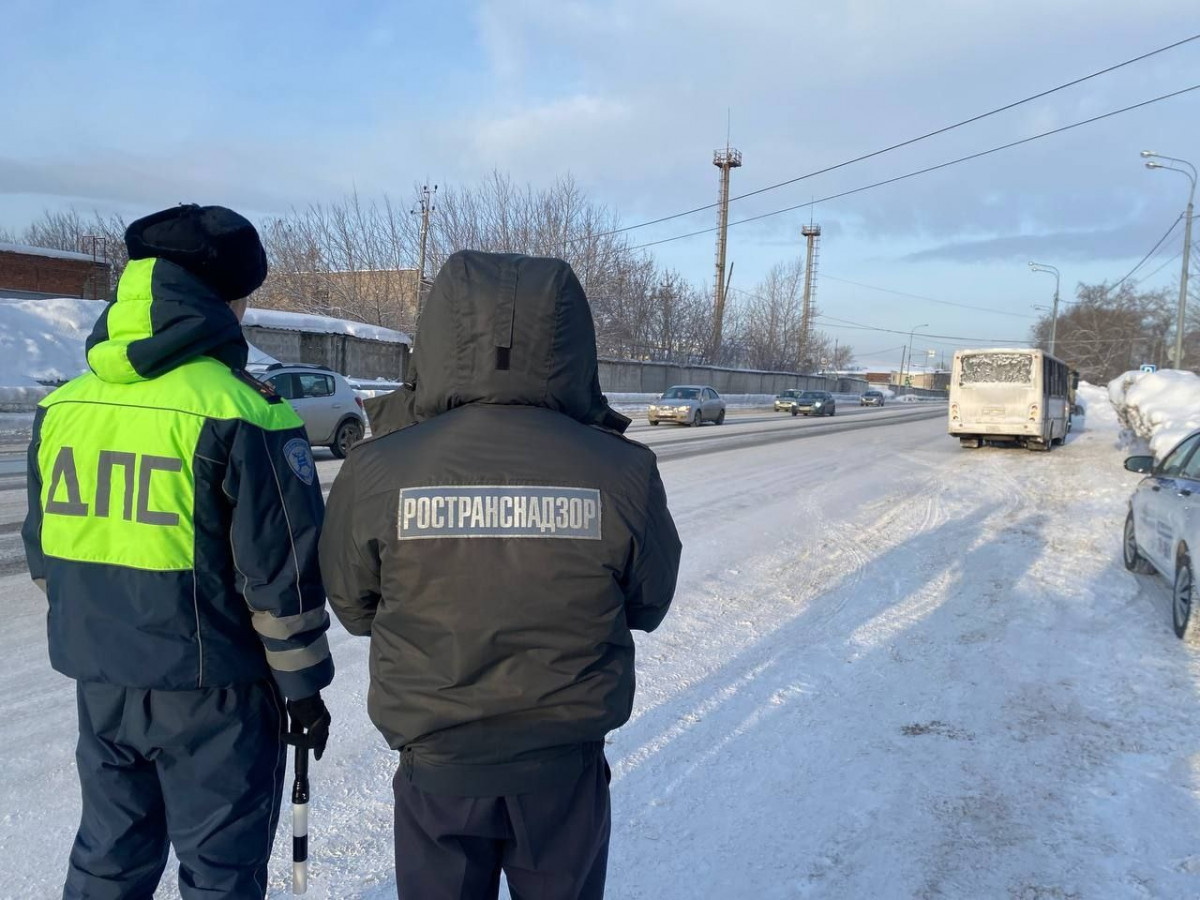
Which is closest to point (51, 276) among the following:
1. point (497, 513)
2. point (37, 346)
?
point (37, 346)

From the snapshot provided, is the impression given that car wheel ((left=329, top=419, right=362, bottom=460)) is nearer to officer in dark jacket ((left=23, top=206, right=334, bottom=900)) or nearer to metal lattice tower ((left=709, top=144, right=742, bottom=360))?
officer in dark jacket ((left=23, top=206, right=334, bottom=900))

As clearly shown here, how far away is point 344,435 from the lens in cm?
1451

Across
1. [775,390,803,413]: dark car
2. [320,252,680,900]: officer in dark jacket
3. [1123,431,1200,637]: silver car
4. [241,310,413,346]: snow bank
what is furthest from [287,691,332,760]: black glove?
[775,390,803,413]: dark car

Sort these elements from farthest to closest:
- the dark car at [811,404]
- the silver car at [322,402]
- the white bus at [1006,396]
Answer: the dark car at [811,404] → the white bus at [1006,396] → the silver car at [322,402]

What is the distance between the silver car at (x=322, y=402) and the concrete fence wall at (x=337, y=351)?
49.3 feet

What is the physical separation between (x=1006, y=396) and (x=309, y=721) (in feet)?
69.8

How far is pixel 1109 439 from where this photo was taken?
24.2 meters

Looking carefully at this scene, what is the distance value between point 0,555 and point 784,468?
11.9 m

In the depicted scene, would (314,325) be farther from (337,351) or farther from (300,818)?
(300,818)

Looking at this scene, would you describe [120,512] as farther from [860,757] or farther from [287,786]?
[860,757]

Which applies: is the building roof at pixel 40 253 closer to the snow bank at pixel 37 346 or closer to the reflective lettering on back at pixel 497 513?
the snow bank at pixel 37 346

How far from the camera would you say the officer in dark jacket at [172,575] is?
6.49ft

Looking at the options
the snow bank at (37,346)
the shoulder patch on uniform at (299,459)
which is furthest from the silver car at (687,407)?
the shoulder patch on uniform at (299,459)

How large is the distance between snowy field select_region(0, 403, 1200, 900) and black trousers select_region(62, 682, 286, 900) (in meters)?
0.84
